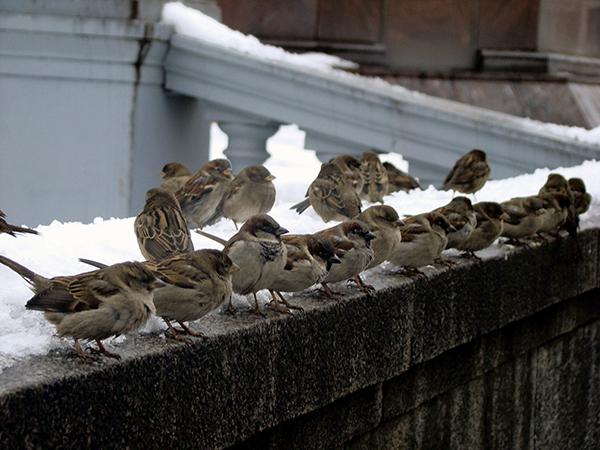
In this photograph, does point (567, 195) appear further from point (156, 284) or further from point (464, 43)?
point (464, 43)

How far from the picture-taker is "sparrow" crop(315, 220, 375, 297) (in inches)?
223

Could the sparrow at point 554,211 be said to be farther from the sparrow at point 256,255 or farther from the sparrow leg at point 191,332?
the sparrow leg at point 191,332

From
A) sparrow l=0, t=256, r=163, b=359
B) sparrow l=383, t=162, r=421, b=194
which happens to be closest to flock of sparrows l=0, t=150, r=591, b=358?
sparrow l=0, t=256, r=163, b=359

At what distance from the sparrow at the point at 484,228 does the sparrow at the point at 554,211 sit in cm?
37

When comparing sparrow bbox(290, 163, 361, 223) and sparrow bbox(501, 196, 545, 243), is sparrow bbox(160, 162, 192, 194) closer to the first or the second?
sparrow bbox(290, 163, 361, 223)

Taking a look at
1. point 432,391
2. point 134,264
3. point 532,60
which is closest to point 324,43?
point 532,60

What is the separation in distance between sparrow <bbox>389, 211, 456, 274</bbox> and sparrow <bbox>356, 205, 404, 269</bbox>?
36 millimetres

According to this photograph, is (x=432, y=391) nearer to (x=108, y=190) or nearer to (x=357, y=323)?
(x=357, y=323)

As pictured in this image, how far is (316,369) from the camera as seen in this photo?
525 centimetres

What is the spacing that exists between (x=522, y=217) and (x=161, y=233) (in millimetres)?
2495

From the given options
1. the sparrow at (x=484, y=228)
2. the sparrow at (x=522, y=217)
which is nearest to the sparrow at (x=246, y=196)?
the sparrow at (x=484, y=228)

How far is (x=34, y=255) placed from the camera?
5.45 metres

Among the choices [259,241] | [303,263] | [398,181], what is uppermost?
[259,241]

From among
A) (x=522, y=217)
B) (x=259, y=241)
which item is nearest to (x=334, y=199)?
(x=522, y=217)
